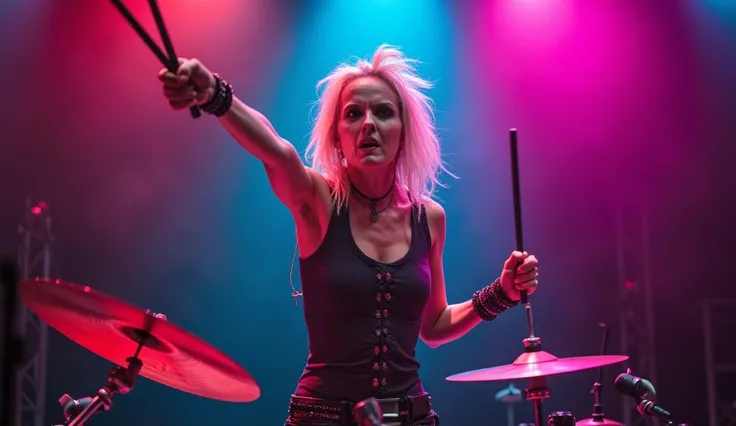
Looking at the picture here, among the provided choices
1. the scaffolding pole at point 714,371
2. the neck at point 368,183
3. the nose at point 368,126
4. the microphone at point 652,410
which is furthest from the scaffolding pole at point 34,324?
the scaffolding pole at point 714,371

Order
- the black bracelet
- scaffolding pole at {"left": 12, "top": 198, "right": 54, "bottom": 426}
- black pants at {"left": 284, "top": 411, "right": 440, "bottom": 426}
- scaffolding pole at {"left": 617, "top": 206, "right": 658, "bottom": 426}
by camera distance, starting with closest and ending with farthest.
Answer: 1. the black bracelet
2. black pants at {"left": 284, "top": 411, "right": 440, "bottom": 426}
3. scaffolding pole at {"left": 12, "top": 198, "right": 54, "bottom": 426}
4. scaffolding pole at {"left": 617, "top": 206, "right": 658, "bottom": 426}

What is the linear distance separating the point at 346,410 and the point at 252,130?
911 mm

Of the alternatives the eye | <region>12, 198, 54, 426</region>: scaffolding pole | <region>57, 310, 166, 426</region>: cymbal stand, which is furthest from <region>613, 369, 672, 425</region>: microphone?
<region>12, 198, 54, 426</region>: scaffolding pole

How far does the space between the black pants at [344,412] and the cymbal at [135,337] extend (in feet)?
1.18

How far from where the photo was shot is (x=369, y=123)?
285 cm

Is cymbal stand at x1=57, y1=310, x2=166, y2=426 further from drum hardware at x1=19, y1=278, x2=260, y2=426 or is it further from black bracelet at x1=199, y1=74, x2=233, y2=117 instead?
black bracelet at x1=199, y1=74, x2=233, y2=117

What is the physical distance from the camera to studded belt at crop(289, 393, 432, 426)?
2.46 m

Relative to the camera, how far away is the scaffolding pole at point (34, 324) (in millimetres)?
5480

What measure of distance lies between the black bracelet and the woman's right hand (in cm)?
5

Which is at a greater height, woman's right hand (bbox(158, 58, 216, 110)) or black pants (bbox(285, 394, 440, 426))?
woman's right hand (bbox(158, 58, 216, 110))

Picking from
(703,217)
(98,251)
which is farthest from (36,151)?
(703,217)

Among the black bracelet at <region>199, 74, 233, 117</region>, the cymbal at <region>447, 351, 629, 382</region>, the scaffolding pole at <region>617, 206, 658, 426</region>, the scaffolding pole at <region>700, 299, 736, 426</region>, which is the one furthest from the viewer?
the scaffolding pole at <region>617, 206, 658, 426</region>

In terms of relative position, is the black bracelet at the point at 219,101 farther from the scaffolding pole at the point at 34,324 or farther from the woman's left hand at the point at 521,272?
the scaffolding pole at the point at 34,324

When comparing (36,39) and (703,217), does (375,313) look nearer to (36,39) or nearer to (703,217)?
(36,39)
